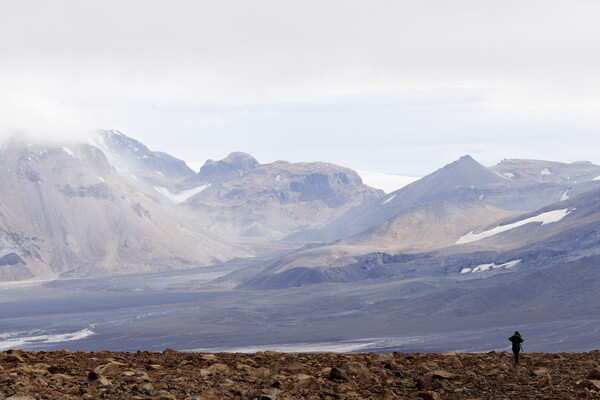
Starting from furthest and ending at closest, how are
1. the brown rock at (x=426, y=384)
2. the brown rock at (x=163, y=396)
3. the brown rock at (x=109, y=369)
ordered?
the brown rock at (x=426, y=384)
the brown rock at (x=109, y=369)
the brown rock at (x=163, y=396)

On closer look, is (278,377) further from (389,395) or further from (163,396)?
(163,396)

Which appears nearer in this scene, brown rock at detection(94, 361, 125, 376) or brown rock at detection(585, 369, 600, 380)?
brown rock at detection(94, 361, 125, 376)

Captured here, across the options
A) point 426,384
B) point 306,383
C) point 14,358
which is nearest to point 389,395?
point 426,384

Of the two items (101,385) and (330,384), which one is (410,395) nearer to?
(330,384)

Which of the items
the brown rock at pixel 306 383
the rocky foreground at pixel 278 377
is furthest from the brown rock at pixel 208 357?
the brown rock at pixel 306 383

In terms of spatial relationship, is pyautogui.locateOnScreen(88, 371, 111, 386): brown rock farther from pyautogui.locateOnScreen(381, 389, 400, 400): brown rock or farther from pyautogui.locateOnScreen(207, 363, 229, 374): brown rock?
pyautogui.locateOnScreen(381, 389, 400, 400): brown rock

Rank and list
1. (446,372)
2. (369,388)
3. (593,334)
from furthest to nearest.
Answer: (593,334), (446,372), (369,388)

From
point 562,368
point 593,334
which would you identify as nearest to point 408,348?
point 593,334

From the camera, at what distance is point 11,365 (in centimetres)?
2777

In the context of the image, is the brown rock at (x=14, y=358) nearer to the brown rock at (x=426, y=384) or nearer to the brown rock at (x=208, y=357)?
the brown rock at (x=208, y=357)

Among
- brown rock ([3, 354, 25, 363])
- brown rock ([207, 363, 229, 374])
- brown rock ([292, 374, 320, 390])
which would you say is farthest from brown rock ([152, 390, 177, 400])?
brown rock ([3, 354, 25, 363])

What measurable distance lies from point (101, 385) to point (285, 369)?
6232 mm

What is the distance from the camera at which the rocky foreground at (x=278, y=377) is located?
23.2 m

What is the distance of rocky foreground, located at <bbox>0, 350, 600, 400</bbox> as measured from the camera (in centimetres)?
2323
